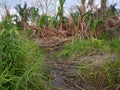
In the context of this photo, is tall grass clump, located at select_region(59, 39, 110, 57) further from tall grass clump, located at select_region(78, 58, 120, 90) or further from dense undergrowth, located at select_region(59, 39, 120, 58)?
tall grass clump, located at select_region(78, 58, 120, 90)

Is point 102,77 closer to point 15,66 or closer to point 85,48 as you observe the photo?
point 15,66

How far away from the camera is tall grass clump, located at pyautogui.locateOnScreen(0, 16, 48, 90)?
3289mm

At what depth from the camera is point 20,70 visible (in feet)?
11.4

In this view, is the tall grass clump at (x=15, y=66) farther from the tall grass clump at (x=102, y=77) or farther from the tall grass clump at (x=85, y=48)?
the tall grass clump at (x=85, y=48)

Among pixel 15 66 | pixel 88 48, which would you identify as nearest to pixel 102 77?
pixel 15 66

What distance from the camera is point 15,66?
3.49 m

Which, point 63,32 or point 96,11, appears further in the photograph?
point 63,32

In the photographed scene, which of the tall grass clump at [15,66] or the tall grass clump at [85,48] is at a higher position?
the tall grass clump at [15,66]

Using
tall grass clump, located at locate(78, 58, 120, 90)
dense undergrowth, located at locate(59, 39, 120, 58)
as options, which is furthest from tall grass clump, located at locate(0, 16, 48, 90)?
dense undergrowth, located at locate(59, 39, 120, 58)

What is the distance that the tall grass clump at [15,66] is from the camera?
129 inches

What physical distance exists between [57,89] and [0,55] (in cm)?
95

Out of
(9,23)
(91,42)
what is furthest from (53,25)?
(9,23)

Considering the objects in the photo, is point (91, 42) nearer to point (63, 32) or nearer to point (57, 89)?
point (63, 32)

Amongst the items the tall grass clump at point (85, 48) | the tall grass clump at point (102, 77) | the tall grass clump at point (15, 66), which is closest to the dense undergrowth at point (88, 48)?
the tall grass clump at point (85, 48)
